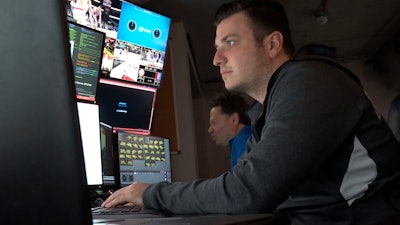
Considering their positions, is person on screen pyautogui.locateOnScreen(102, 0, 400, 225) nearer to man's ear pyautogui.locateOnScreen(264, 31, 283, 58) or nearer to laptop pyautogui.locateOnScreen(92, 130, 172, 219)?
man's ear pyautogui.locateOnScreen(264, 31, 283, 58)

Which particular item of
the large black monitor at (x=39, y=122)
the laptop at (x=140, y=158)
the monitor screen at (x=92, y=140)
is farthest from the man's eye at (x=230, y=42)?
the large black monitor at (x=39, y=122)

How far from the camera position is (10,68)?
1.26ft

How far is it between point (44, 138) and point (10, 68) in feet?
0.22

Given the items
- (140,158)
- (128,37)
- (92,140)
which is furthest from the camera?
(128,37)

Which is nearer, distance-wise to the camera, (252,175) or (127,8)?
(252,175)

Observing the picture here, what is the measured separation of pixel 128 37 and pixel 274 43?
1225 millimetres

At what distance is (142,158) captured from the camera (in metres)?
2.34

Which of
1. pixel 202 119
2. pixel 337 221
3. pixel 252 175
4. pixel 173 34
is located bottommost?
pixel 337 221

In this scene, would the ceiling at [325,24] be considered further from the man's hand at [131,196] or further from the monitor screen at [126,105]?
the man's hand at [131,196]

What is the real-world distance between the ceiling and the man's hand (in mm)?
2748

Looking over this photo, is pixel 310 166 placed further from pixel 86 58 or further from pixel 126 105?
pixel 126 105

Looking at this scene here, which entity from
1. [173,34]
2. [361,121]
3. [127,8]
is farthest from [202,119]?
[361,121]

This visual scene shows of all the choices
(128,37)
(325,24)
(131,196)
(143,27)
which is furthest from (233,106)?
(131,196)

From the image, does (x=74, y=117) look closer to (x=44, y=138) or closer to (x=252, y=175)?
(x=44, y=138)
